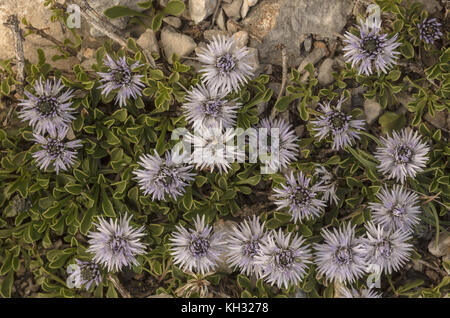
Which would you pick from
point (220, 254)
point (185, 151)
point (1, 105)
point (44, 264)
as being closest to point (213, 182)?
point (185, 151)

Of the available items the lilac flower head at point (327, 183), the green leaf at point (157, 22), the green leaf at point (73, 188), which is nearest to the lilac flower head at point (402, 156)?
the lilac flower head at point (327, 183)

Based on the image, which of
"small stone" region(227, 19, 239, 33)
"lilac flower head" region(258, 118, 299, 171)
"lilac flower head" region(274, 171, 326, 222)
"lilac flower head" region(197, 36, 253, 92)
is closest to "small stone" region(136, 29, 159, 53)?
"lilac flower head" region(197, 36, 253, 92)

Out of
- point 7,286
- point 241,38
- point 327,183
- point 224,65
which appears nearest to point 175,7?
point 241,38

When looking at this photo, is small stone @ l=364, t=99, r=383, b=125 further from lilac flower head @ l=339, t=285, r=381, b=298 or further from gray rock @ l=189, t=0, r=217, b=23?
gray rock @ l=189, t=0, r=217, b=23

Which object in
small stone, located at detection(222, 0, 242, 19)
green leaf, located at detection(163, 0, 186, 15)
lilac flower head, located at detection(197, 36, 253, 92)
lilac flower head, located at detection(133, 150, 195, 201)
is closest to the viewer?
lilac flower head, located at detection(197, 36, 253, 92)

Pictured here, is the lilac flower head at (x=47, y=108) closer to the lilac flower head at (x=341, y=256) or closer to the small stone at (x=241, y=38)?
the small stone at (x=241, y=38)

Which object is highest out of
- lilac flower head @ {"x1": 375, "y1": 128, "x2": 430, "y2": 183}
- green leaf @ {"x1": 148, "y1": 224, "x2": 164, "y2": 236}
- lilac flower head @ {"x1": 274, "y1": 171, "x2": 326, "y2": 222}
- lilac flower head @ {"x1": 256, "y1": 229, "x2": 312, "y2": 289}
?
lilac flower head @ {"x1": 375, "y1": 128, "x2": 430, "y2": 183}
